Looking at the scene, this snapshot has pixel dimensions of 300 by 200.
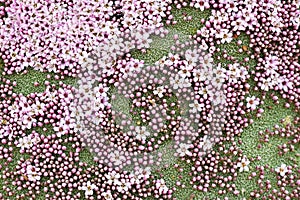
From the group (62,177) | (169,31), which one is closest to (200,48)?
(169,31)

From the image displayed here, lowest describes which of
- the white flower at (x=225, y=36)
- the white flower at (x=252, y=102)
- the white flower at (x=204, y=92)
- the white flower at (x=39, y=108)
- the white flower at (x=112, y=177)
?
the white flower at (x=112, y=177)

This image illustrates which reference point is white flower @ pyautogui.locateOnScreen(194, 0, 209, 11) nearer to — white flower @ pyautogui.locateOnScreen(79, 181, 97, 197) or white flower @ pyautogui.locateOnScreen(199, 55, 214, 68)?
white flower @ pyautogui.locateOnScreen(199, 55, 214, 68)

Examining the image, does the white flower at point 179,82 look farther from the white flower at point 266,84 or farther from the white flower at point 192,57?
the white flower at point 266,84

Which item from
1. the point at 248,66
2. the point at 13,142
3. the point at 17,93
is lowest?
the point at 13,142

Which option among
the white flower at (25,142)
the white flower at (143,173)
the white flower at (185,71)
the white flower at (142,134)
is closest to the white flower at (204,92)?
the white flower at (185,71)

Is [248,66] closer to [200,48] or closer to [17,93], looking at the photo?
[200,48]

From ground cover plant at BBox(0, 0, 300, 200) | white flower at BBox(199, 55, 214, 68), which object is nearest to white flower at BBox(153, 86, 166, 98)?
ground cover plant at BBox(0, 0, 300, 200)

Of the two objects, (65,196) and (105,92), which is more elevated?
(105,92)
